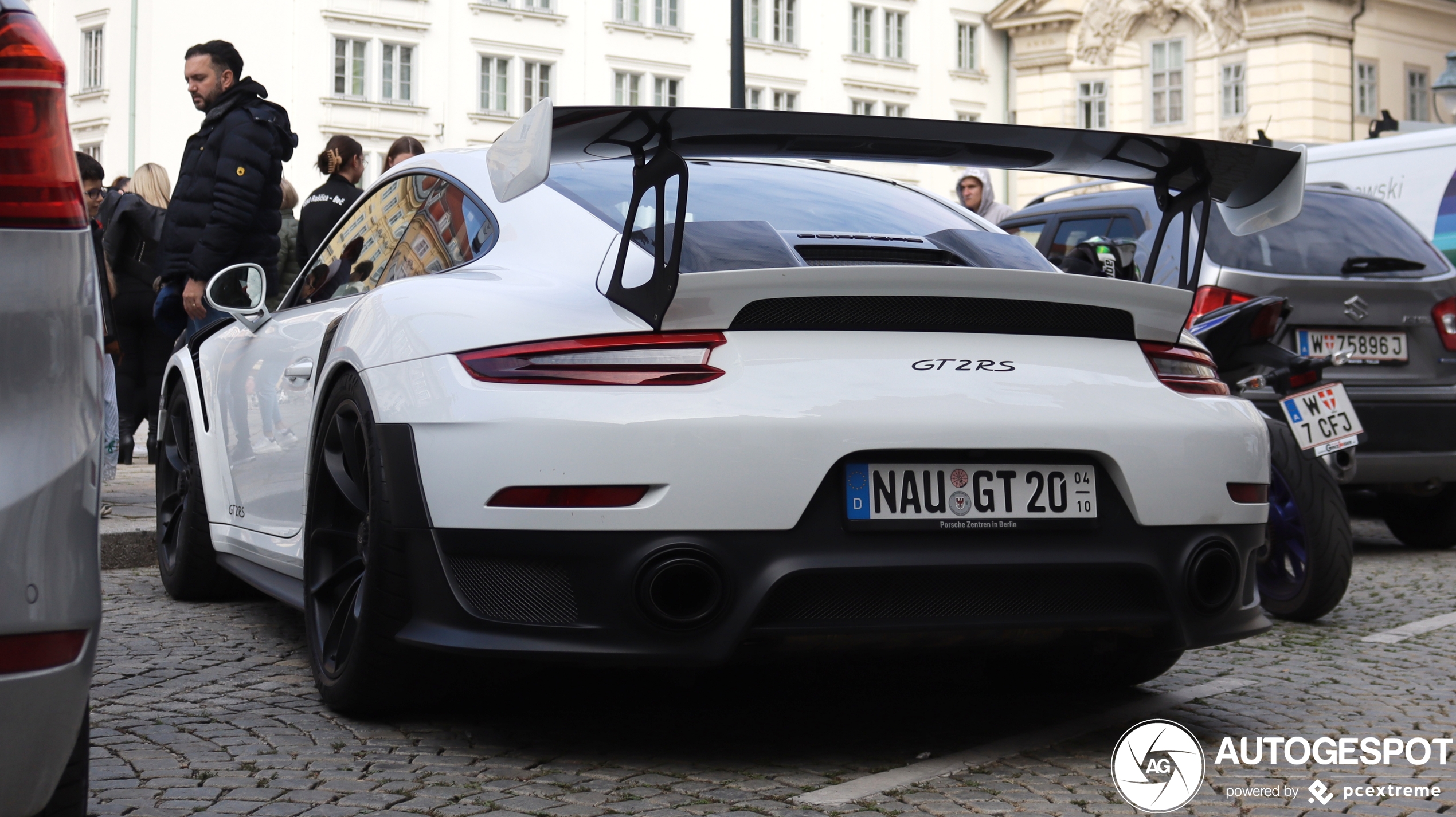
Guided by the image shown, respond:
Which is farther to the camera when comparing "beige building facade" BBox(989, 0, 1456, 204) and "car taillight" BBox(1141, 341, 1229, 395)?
"beige building facade" BBox(989, 0, 1456, 204)

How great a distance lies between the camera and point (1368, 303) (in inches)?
304

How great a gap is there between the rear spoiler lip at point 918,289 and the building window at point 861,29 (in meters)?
47.6

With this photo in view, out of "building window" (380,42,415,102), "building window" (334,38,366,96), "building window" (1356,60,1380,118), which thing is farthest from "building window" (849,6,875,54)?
"building window" (334,38,366,96)

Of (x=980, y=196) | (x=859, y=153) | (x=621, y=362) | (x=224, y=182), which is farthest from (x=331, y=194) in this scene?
(x=621, y=362)

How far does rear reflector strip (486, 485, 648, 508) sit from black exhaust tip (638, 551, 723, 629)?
13 cm

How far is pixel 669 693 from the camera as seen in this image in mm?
4309

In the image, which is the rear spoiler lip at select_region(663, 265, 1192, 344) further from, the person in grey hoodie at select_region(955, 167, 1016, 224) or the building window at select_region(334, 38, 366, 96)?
the building window at select_region(334, 38, 366, 96)

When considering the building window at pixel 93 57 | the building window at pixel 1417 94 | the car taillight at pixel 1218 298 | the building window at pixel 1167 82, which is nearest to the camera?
the car taillight at pixel 1218 298

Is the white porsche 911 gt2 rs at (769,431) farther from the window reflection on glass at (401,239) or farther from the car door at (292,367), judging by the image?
the car door at (292,367)

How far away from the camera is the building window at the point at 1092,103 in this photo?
165 ft

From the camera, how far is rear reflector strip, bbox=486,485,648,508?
3275 millimetres

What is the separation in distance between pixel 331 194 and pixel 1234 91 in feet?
137
